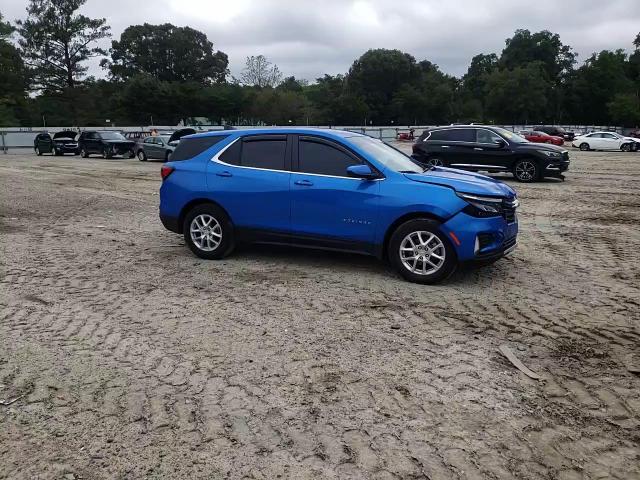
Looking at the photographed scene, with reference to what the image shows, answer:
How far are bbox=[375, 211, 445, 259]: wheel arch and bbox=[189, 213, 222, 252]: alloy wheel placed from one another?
2.19 meters

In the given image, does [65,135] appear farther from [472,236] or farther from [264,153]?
[472,236]

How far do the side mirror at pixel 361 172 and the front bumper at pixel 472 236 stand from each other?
101 centimetres

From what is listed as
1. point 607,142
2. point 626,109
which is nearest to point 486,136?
point 607,142

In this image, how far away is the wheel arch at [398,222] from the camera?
20.6ft

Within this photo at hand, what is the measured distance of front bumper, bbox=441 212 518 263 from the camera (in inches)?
241

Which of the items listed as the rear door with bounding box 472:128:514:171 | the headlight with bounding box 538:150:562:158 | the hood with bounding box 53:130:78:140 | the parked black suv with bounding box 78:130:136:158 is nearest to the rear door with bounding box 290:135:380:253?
the rear door with bounding box 472:128:514:171

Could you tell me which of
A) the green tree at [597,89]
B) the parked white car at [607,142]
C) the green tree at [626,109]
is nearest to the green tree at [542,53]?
the green tree at [597,89]

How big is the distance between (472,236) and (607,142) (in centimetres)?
3952

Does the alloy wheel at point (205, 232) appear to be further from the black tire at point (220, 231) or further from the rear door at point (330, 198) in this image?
the rear door at point (330, 198)

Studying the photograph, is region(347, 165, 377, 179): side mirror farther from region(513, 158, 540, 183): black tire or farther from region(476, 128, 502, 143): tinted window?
region(513, 158, 540, 183): black tire

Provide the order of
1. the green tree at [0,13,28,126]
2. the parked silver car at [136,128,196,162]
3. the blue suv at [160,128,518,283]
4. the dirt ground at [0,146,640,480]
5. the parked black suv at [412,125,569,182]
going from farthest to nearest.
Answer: the green tree at [0,13,28,126]
the parked silver car at [136,128,196,162]
the parked black suv at [412,125,569,182]
the blue suv at [160,128,518,283]
the dirt ground at [0,146,640,480]

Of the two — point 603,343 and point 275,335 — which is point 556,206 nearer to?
point 603,343

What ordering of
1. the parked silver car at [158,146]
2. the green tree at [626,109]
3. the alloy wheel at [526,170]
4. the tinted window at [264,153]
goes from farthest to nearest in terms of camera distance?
the green tree at [626,109]
the parked silver car at [158,146]
the alloy wheel at [526,170]
the tinted window at [264,153]

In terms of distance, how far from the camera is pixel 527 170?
17.5 meters
